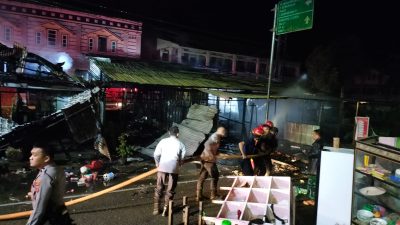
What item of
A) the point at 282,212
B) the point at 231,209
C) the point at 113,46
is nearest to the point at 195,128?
the point at 231,209

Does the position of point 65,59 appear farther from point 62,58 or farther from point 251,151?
point 251,151

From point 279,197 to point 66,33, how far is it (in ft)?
68.5

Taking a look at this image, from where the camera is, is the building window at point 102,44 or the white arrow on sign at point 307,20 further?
the building window at point 102,44

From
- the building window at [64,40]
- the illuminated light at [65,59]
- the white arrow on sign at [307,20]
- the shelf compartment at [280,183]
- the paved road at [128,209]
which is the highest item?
the building window at [64,40]

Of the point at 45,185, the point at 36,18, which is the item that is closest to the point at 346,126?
the point at 45,185

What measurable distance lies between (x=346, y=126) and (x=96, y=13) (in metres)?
19.9

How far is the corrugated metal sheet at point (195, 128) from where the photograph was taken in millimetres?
13039

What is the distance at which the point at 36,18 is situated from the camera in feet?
67.2

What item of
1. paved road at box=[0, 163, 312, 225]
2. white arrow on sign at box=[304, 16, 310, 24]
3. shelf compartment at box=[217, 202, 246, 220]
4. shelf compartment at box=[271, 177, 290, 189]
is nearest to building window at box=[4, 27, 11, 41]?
paved road at box=[0, 163, 312, 225]

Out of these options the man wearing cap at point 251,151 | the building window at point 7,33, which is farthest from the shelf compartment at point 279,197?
the building window at point 7,33

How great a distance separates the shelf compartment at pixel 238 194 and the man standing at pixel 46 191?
2.80 m

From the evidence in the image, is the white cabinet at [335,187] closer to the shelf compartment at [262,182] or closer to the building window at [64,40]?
the shelf compartment at [262,182]

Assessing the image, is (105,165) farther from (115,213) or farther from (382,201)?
(382,201)

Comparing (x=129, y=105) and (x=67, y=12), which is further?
(x=67, y=12)
